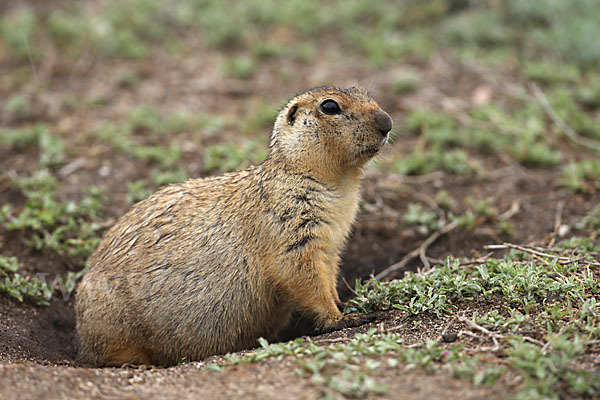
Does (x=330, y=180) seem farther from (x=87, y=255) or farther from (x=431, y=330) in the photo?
(x=87, y=255)

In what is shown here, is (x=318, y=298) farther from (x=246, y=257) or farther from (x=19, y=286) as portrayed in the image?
(x=19, y=286)

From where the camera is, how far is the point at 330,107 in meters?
4.62

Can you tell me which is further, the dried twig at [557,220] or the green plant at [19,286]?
the dried twig at [557,220]

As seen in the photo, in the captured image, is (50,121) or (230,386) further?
(50,121)

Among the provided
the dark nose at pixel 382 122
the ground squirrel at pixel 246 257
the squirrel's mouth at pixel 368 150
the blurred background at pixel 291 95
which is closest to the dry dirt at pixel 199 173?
the blurred background at pixel 291 95

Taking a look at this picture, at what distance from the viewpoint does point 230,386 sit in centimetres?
354

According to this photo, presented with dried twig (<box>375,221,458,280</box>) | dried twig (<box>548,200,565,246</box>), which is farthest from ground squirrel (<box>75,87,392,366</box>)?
dried twig (<box>548,200,565,246</box>)

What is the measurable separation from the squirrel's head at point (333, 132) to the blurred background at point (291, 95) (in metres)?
1.66

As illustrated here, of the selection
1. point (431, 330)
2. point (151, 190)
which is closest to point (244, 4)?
point (151, 190)

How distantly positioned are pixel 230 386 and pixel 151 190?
11.5 ft

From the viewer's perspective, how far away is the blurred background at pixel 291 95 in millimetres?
6246

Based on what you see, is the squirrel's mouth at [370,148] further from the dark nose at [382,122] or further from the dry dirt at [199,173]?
the dry dirt at [199,173]

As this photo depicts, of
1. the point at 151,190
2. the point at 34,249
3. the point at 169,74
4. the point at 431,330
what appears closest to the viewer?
the point at 431,330

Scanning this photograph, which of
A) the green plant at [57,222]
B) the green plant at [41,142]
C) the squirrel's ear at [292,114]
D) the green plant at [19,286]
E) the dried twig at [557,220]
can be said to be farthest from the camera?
the green plant at [41,142]
